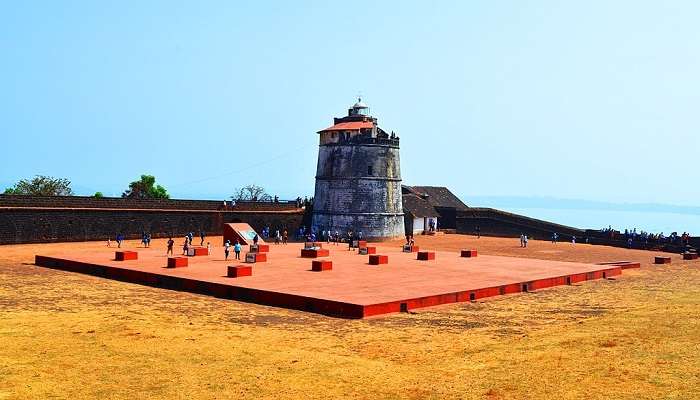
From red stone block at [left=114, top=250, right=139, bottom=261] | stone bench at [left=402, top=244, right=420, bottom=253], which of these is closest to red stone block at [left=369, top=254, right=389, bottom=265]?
stone bench at [left=402, top=244, right=420, bottom=253]

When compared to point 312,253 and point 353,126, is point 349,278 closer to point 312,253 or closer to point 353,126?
point 312,253

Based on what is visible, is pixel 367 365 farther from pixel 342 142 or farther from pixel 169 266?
pixel 342 142

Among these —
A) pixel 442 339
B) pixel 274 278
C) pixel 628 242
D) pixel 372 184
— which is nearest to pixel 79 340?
pixel 442 339

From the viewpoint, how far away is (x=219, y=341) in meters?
12.1

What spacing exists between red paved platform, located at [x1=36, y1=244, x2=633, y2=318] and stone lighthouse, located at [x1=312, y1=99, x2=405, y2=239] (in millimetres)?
16225

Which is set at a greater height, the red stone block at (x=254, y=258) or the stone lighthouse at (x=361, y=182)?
the stone lighthouse at (x=361, y=182)

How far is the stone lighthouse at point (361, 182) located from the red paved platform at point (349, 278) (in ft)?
53.2

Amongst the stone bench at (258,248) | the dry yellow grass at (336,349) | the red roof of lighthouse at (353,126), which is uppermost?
the red roof of lighthouse at (353,126)

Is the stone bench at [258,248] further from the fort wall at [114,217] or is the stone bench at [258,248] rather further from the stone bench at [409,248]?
the fort wall at [114,217]

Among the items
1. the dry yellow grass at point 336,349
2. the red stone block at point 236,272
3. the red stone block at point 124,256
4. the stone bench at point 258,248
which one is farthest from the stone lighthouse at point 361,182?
the dry yellow grass at point 336,349

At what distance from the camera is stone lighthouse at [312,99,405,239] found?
4584 cm

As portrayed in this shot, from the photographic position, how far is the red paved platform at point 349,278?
16719 mm

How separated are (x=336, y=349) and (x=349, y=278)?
30.2 feet

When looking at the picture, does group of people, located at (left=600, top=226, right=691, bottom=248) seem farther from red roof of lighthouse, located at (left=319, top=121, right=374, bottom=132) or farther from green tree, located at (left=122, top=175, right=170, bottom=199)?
green tree, located at (left=122, top=175, right=170, bottom=199)
